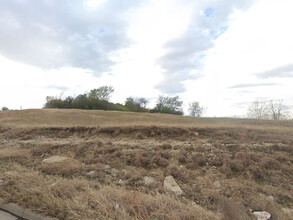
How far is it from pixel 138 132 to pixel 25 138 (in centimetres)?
671

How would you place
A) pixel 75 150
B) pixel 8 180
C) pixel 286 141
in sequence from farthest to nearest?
pixel 286 141
pixel 75 150
pixel 8 180

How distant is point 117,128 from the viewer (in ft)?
28.8

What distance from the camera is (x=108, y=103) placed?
1619 inches

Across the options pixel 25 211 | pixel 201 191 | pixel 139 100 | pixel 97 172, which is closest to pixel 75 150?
pixel 97 172

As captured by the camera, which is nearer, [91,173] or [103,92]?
[91,173]

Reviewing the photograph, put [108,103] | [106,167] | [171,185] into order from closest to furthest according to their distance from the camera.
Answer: [171,185] → [106,167] → [108,103]

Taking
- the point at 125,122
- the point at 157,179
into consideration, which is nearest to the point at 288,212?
the point at 157,179

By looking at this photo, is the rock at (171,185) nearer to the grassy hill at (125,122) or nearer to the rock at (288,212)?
the rock at (288,212)

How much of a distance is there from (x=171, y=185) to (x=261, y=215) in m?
1.78

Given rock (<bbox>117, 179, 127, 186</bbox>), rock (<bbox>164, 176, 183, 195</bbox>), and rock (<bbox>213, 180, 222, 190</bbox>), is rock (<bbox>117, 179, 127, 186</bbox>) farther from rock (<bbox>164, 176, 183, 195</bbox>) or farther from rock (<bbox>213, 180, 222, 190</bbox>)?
rock (<bbox>213, 180, 222, 190</bbox>)

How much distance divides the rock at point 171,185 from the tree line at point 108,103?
1396 inches

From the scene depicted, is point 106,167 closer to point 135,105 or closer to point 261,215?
point 261,215

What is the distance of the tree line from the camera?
3647 centimetres

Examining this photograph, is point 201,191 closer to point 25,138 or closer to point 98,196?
point 98,196
